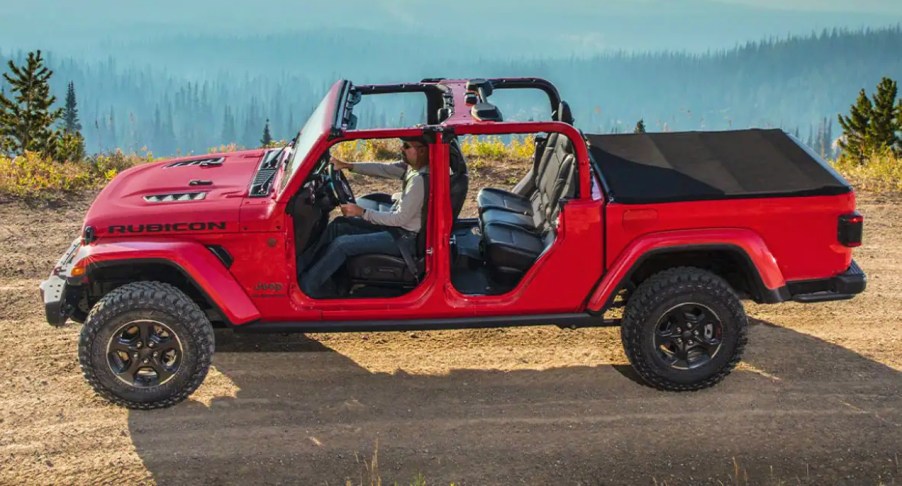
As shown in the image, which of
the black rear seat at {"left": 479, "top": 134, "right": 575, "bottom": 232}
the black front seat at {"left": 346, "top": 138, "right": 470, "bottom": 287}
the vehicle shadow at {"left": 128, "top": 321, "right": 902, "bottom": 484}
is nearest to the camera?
the vehicle shadow at {"left": 128, "top": 321, "right": 902, "bottom": 484}

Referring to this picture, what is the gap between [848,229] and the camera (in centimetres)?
576

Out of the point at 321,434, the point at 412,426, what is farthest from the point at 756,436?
the point at 321,434

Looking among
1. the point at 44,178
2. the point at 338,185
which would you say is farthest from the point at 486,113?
the point at 44,178

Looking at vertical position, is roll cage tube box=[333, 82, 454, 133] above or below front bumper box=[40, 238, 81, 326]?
above

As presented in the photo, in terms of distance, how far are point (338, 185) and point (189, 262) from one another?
1.28 meters

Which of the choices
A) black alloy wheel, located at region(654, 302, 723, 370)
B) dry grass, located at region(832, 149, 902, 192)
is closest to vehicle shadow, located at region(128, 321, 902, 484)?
black alloy wheel, located at region(654, 302, 723, 370)

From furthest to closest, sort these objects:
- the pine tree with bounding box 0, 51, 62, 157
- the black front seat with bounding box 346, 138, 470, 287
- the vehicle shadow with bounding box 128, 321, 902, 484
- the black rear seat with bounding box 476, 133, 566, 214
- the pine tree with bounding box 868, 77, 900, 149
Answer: the pine tree with bounding box 868, 77, 900, 149
the pine tree with bounding box 0, 51, 62, 157
the black rear seat with bounding box 476, 133, 566, 214
the black front seat with bounding box 346, 138, 470, 287
the vehicle shadow with bounding box 128, 321, 902, 484

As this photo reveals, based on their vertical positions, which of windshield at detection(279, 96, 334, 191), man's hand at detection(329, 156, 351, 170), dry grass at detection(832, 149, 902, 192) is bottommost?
dry grass at detection(832, 149, 902, 192)

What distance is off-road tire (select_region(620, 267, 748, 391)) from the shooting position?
5820 mm

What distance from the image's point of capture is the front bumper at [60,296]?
5.68 m

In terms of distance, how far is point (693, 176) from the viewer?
19.7ft

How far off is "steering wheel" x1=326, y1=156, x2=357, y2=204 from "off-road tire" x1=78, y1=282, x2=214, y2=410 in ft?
3.85

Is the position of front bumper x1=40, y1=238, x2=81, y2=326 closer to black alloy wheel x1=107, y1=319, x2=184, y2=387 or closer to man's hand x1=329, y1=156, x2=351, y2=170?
black alloy wheel x1=107, y1=319, x2=184, y2=387

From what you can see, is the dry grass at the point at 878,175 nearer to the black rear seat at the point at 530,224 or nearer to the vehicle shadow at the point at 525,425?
the vehicle shadow at the point at 525,425
